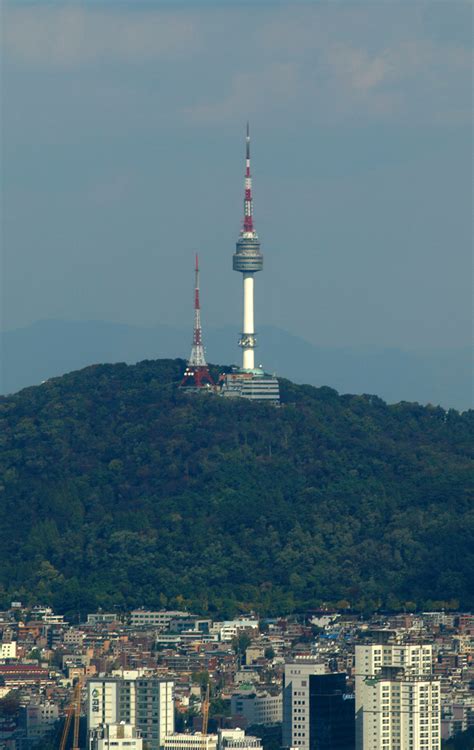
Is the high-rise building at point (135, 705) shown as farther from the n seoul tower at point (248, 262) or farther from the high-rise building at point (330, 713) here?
the n seoul tower at point (248, 262)

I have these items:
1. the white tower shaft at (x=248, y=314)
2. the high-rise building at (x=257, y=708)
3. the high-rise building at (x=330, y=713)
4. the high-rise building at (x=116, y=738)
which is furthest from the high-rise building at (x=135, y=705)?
the white tower shaft at (x=248, y=314)

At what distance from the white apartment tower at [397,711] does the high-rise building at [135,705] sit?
4046 mm

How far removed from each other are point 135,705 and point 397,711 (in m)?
5.65

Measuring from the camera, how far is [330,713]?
69.2m

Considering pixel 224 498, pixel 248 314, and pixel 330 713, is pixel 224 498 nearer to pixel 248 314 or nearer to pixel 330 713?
pixel 248 314

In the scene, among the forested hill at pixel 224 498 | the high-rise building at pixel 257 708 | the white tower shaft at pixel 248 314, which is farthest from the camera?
the white tower shaft at pixel 248 314

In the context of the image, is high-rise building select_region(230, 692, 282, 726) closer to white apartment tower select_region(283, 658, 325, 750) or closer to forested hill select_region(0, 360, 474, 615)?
white apartment tower select_region(283, 658, 325, 750)

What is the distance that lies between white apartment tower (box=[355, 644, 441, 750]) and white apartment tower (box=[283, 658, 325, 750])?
221 centimetres

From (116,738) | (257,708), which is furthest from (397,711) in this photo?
(257,708)

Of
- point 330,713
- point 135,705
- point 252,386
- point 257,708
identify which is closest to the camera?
point 135,705

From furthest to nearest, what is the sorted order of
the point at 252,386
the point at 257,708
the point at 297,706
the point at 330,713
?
1. the point at 252,386
2. the point at 257,708
3. the point at 297,706
4. the point at 330,713

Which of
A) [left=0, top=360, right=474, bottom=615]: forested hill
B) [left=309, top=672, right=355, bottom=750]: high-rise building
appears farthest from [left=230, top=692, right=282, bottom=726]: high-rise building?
[left=0, top=360, right=474, bottom=615]: forested hill

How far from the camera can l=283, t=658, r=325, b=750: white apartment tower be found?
230 ft

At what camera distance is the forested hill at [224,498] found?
371ft
